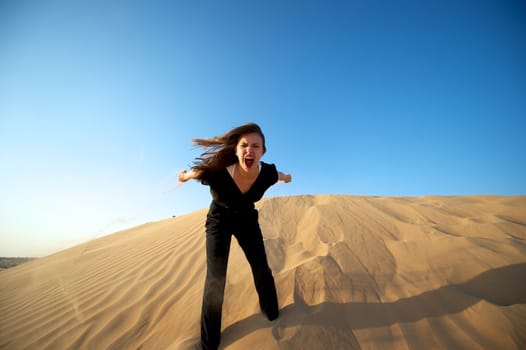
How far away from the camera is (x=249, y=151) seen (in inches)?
84.1

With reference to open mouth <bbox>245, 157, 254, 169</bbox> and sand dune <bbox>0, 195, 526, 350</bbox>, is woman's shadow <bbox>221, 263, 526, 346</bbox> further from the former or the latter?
open mouth <bbox>245, 157, 254, 169</bbox>

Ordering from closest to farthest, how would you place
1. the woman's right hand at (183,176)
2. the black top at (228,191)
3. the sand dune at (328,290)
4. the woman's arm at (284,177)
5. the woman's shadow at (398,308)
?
the sand dune at (328,290) → the woman's shadow at (398,308) → the black top at (228,191) → the woman's right hand at (183,176) → the woman's arm at (284,177)

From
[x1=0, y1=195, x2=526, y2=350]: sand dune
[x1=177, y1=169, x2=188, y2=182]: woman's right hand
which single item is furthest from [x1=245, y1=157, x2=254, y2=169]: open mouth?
[x1=0, y1=195, x2=526, y2=350]: sand dune

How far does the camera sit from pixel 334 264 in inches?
108

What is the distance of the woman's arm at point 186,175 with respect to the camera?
7.15 ft

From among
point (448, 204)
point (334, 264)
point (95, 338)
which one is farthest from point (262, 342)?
point (448, 204)

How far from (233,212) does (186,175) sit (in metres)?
0.60

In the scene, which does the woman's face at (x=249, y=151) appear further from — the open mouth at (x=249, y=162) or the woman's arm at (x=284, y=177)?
the woman's arm at (x=284, y=177)

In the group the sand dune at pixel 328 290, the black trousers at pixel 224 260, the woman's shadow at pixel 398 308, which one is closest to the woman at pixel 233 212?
the black trousers at pixel 224 260

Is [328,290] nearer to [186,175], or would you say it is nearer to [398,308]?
[398,308]

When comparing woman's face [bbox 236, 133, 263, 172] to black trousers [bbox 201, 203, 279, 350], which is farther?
woman's face [bbox 236, 133, 263, 172]

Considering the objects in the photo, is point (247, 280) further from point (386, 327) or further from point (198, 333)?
point (386, 327)

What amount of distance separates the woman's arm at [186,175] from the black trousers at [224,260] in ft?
1.14

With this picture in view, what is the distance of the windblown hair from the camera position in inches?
87.4
